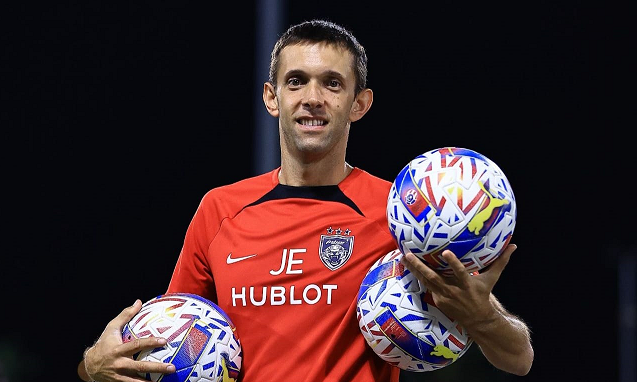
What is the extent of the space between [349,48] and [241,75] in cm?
477

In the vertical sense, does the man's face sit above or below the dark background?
above

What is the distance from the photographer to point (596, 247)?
7691 millimetres

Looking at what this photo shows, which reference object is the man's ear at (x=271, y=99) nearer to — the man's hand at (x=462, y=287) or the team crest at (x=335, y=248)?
the team crest at (x=335, y=248)

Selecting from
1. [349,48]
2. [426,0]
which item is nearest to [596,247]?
[426,0]

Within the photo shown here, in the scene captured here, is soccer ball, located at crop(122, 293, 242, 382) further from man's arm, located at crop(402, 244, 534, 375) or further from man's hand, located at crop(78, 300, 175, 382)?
man's arm, located at crop(402, 244, 534, 375)

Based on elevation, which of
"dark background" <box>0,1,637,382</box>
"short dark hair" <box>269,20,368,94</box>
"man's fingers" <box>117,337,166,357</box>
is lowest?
"dark background" <box>0,1,637,382</box>

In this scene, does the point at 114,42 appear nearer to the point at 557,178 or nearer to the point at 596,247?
the point at 557,178

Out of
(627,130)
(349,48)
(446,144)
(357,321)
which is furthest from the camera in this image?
(627,130)

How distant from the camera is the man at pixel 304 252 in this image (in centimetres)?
293

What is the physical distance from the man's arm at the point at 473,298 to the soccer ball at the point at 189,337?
0.67 meters

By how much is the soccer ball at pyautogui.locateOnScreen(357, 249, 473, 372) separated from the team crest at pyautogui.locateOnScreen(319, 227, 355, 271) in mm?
227

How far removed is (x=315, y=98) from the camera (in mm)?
3094

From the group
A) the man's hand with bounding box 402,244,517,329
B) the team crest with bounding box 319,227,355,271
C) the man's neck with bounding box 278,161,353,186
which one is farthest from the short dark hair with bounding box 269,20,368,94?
the man's hand with bounding box 402,244,517,329

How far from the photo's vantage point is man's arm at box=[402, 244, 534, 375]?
2.62 meters
